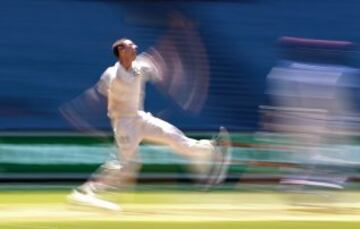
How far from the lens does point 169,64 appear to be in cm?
1319

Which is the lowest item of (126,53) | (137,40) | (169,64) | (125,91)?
(125,91)

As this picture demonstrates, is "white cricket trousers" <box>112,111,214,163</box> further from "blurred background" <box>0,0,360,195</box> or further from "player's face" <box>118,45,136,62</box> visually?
"blurred background" <box>0,0,360,195</box>

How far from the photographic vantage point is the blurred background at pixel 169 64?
42.4ft

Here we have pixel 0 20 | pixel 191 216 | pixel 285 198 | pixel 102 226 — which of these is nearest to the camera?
pixel 102 226

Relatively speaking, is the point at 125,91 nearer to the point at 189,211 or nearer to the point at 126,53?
the point at 126,53

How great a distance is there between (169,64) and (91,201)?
3.17 meters

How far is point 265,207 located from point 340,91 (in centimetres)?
188

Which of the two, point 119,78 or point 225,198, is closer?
point 119,78

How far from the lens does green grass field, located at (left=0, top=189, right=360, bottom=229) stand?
30.8ft

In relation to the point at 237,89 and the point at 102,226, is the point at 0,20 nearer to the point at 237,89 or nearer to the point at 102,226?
the point at 237,89

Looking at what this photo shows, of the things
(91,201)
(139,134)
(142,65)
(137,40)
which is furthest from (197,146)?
(137,40)

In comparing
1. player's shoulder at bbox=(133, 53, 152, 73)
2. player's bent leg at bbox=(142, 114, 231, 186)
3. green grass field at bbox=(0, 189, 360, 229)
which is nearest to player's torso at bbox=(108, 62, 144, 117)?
player's shoulder at bbox=(133, 53, 152, 73)

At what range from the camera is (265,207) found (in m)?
10.6

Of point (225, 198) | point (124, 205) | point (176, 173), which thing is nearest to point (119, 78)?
point (124, 205)
